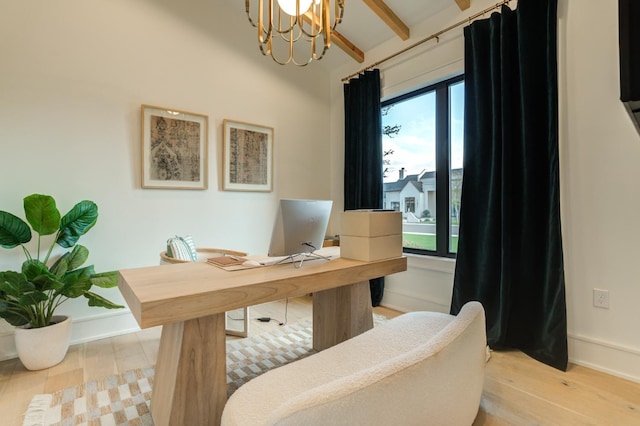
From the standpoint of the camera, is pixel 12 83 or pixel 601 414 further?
pixel 12 83

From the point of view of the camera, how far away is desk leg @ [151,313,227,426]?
1196 mm

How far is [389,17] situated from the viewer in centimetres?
285

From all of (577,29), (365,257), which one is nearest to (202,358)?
(365,257)

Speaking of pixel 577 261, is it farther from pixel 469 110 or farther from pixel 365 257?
pixel 365 257

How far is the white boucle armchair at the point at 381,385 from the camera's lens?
0.79 metres

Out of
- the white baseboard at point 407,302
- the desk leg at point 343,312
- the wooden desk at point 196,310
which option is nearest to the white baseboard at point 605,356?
the white baseboard at point 407,302

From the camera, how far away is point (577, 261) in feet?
6.75

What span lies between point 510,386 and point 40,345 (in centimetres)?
295

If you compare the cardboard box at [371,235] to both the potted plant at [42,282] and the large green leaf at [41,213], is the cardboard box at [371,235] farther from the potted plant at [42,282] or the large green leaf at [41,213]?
the large green leaf at [41,213]

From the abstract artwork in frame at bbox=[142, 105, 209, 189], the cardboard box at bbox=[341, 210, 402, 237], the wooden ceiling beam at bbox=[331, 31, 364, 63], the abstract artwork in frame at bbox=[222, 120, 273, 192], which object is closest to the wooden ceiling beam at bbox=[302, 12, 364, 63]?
the wooden ceiling beam at bbox=[331, 31, 364, 63]

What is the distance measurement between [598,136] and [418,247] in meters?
1.66

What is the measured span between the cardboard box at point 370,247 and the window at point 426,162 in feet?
4.13

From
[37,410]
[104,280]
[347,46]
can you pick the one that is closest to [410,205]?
[347,46]

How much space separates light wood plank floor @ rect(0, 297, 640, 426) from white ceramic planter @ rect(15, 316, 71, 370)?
5cm
